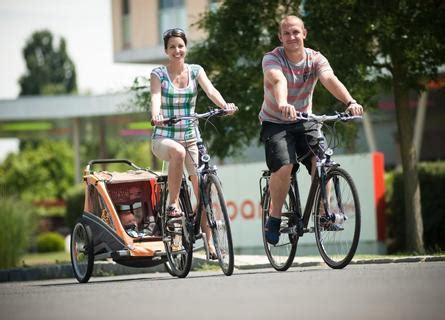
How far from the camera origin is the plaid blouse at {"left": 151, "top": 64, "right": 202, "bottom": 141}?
10477 mm

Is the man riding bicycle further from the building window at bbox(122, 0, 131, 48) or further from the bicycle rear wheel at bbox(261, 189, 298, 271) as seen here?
the building window at bbox(122, 0, 131, 48)

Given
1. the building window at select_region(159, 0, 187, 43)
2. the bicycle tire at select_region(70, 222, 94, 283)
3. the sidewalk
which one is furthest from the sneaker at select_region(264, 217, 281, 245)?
the building window at select_region(159, 0, 187, 43)

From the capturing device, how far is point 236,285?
29.2 feet

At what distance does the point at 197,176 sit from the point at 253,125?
8692 millimetres

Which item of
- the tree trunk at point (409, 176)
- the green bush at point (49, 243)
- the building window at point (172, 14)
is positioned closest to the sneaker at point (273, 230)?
the tree trunk at point (409, 176)

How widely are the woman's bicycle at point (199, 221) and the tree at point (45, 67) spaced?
115335 mm

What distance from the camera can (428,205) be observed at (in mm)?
21391

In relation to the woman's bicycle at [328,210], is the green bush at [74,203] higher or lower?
lower

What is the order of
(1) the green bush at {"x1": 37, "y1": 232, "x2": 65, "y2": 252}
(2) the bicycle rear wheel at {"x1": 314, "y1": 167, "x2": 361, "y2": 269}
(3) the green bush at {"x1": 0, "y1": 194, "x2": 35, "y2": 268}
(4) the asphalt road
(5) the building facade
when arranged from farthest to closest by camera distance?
1. (5) the building facade
2. (1) the green bush at {"x1": 37, "y1": 232, "x2": 65, "y2": 252}
3. (3) the green bush at {"x1": 0, "y1": 194, "x2": 35, "y2": 268}
4. (2) the bicycle rear wheel at {"x1": 314, "y1": 167, "x2": 361, "y2": 269}
5. (4) the asphalt road

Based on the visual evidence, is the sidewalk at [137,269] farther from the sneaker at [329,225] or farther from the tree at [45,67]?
the tree at [45,67]

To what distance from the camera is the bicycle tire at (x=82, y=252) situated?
37.1 ft

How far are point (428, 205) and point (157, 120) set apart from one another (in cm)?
1207

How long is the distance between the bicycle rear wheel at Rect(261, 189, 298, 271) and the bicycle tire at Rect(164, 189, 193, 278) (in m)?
0.65

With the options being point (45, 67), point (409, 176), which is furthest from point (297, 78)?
point (45, 67)
